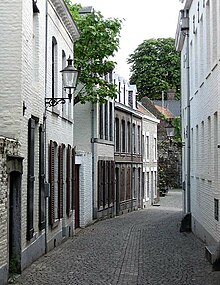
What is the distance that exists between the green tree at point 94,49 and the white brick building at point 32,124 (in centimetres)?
478

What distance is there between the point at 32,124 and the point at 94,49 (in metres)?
12.0

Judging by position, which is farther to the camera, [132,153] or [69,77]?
[132,153]

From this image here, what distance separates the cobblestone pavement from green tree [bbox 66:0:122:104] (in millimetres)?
6624

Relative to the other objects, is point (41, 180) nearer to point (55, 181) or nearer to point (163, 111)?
point (55, 181)

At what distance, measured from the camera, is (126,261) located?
1486 cm

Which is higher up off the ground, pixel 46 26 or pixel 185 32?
pixel 185 32

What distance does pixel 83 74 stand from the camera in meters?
26.1

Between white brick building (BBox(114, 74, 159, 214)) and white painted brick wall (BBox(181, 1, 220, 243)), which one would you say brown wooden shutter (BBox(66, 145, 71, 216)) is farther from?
white brick building (BBox(114, 74, 159, 214))

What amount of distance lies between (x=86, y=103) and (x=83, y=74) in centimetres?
234

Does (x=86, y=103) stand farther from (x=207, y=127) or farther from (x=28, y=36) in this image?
(x=28, y=36)

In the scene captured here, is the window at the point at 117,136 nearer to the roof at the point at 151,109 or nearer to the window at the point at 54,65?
the window at the point at 54,65

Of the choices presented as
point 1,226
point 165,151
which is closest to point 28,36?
point 1,226

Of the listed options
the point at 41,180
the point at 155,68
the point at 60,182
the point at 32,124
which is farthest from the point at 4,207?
the point at 155,68

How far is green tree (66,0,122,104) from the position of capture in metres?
25.2
